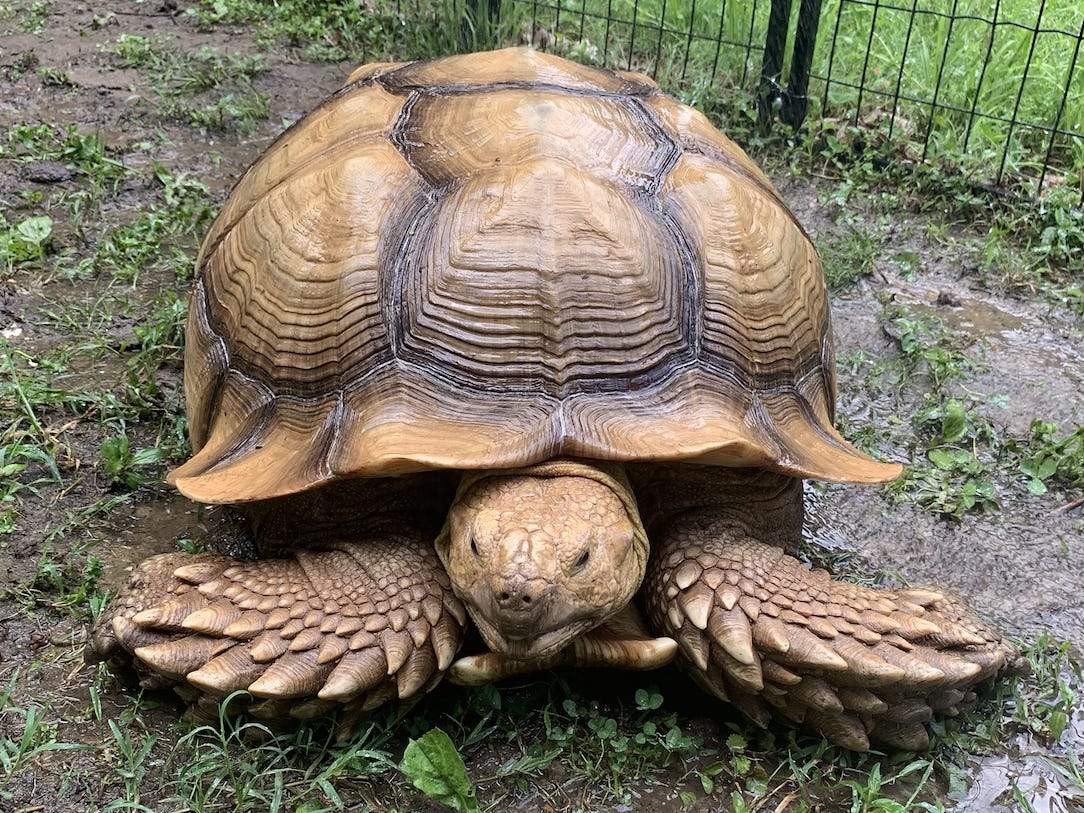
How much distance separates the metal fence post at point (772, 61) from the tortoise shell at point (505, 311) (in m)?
2.98

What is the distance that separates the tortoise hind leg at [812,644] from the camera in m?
2.29

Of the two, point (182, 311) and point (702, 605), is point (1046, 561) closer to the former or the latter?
point (702, 605)

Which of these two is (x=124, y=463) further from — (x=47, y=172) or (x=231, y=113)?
(x=231, y=113)

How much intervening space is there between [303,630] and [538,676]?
Answer: 630 millimetres

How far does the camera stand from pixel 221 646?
2.30 meters

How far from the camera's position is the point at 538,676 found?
2.59 metres

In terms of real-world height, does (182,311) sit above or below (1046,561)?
above

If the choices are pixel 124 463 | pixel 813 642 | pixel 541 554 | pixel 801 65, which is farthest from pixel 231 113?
pixel 813 642

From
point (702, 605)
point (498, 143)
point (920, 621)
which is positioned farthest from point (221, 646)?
point (920, 621)

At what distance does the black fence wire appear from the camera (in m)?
5.32

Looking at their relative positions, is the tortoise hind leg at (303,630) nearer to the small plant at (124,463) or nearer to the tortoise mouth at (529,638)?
the tortoise mouth at (529,638)

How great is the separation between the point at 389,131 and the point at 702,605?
5.09ft

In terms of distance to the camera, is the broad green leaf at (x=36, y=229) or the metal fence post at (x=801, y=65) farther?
the metal fence post at (x=801, y=65)

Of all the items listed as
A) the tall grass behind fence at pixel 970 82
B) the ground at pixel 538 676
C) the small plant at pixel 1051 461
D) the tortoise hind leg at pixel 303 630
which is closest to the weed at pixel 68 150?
the ground at pixel 538 676
